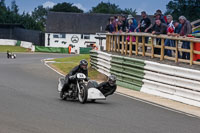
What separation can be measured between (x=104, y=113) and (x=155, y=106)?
8.48 feet

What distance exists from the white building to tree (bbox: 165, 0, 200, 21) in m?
19.5

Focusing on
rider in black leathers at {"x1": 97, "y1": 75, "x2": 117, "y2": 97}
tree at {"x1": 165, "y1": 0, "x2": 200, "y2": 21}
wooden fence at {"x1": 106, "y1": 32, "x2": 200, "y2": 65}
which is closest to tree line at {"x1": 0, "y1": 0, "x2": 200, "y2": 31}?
tree at {"x1": 165, "y1": 0, "x2": 200, "y2": 21}

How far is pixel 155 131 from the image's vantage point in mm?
9773

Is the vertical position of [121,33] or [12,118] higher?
[121,33]

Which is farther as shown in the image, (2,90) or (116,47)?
(116,47)

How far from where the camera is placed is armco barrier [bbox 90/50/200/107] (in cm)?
1516

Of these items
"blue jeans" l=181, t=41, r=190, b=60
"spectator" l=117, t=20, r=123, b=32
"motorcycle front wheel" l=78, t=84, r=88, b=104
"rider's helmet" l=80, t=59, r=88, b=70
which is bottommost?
"motorcycle front wheel" l=78, t=84, r=88, b=104

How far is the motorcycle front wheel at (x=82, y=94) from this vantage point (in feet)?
45.3

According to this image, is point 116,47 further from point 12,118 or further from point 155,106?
point 12,118

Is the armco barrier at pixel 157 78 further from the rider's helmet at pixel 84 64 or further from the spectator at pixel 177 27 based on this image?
the rider's helmet at pixel 84 64

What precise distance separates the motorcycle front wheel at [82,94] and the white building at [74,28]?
83.2 metres

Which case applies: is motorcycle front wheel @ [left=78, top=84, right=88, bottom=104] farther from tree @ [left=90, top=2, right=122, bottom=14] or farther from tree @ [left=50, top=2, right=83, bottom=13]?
tree @ [left=90, top=2, right=122, bottom=14]

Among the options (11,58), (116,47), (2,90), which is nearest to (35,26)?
(11,58)

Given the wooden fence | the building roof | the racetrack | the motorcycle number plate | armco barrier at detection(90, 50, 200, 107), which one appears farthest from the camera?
the building roof
